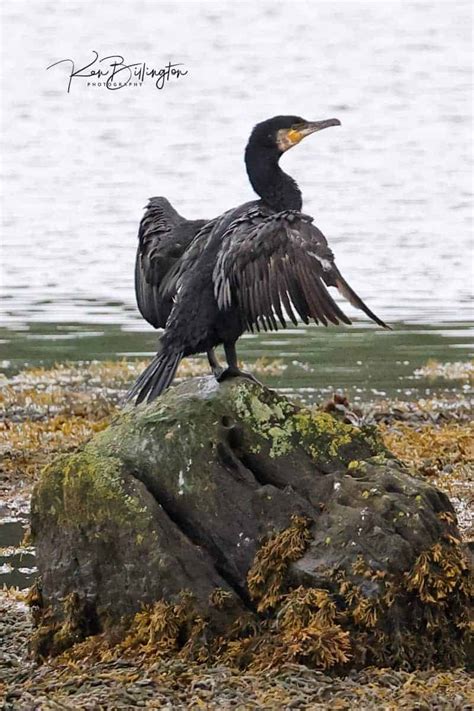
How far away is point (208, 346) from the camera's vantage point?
6695 mm

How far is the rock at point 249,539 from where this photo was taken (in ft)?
19.1

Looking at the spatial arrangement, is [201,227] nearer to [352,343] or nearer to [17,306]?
[352,343]

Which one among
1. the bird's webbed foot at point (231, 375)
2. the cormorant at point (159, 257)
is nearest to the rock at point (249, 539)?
the bird's webbed foot at point (231, 375)

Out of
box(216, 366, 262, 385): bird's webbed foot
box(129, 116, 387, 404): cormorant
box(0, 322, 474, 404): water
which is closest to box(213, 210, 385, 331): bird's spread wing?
box(129, 116, 387, 404): cormorant

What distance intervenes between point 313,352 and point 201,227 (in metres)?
7.01

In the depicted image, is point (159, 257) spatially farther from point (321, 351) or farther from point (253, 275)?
point (321, 351)

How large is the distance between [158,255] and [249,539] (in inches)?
67.9

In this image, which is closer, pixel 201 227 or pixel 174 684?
pixel 174 684

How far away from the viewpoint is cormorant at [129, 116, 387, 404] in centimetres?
609

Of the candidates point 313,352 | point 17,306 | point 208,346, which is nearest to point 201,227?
point 208,346

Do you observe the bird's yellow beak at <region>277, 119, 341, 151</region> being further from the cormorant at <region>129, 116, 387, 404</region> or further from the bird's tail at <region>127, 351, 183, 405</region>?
the bird's tail at <region>127, 351, 183, 405</region>

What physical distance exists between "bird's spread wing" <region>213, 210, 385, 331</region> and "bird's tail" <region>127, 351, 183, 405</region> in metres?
0.32

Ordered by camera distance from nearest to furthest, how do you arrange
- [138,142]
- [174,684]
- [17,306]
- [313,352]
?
[174,684] < [313,352] < [17,306] < [138,142]
